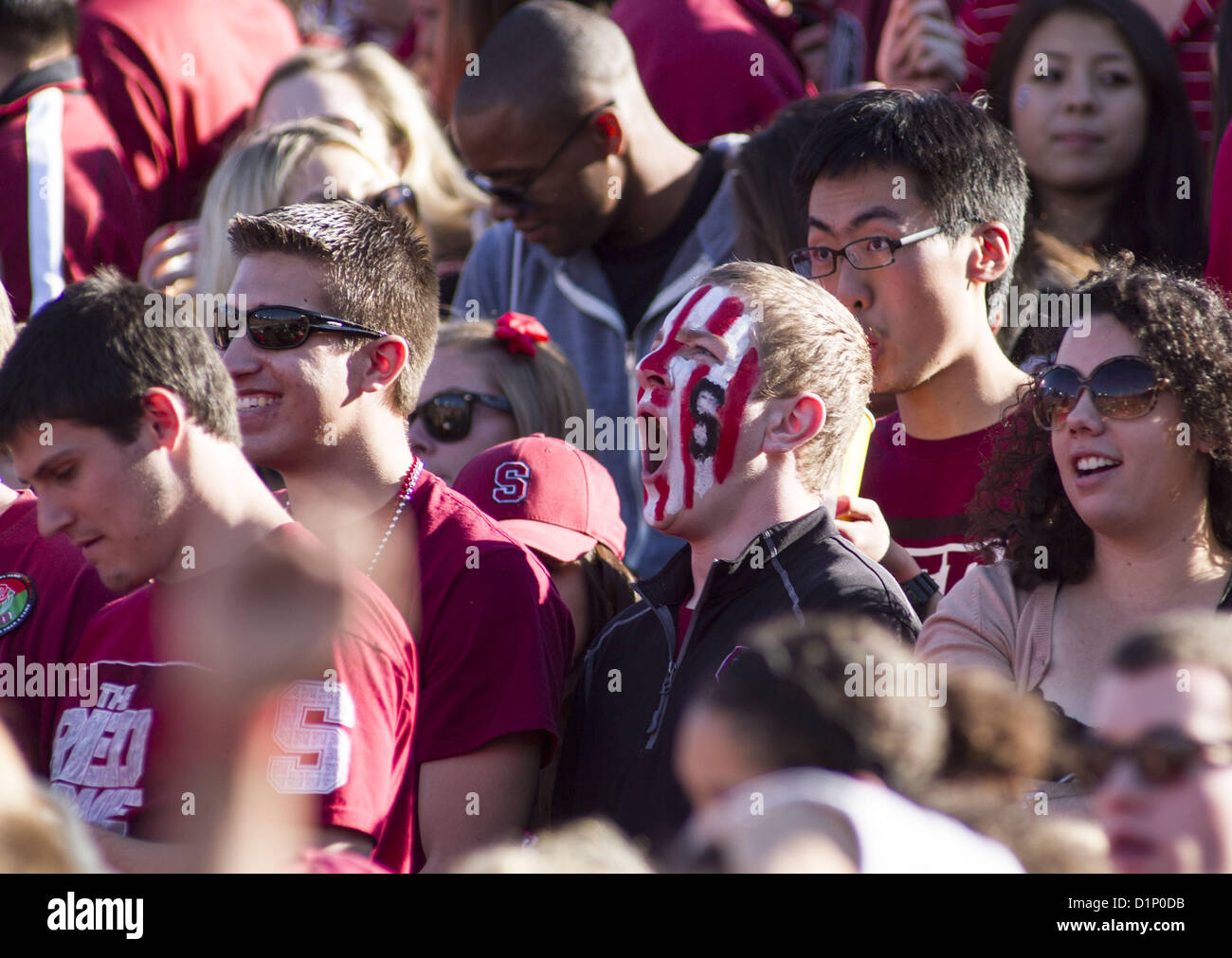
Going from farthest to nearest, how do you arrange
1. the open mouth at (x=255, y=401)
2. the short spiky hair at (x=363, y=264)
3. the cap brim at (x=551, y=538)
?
the cap brim at (x=551, y=538), the short spiky hair at (x=363, y=264), the open mouth at (x=255, y=401)

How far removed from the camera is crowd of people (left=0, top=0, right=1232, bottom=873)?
2.07 m

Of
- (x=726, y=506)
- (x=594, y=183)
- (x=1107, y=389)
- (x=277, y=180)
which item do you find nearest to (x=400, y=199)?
(x=277, y=180)

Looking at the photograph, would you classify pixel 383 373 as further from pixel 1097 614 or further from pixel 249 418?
pixel 1097 614

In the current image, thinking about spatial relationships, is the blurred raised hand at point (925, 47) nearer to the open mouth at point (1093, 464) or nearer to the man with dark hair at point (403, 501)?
the man with dark hair at point (403, 501)

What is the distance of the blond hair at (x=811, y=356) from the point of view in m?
3.25

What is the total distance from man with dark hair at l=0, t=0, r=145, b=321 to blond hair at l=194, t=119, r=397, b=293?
51 cm

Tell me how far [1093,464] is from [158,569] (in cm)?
167

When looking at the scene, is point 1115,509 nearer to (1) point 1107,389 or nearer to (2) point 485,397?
(1) point 1107,389

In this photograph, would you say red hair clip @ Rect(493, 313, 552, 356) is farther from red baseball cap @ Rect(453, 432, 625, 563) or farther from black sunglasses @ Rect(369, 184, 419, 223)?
black sunglasses @ Rect(369, 184, 419, 223)

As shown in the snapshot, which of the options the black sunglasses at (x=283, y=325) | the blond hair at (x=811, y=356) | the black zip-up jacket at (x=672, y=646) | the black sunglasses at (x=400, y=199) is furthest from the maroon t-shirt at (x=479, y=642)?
the black sunglasses at (x=400, y=199)

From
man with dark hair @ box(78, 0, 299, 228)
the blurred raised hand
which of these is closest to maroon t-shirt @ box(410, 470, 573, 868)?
the blurred raised hand

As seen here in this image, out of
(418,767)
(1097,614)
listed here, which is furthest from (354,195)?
(1097,614)

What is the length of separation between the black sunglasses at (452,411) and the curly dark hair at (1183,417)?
1492 millimetres

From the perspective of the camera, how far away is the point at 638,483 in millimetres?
4738
